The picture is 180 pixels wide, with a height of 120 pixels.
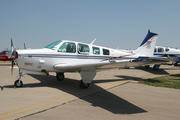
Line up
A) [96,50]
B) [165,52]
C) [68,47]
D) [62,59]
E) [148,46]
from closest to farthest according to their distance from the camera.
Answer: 1. [62,59]
2. [68,47]
3. [96,50]
4. [148,46]
5. [165,52]

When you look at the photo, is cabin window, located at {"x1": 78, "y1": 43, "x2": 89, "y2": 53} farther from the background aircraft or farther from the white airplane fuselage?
the background aircraft

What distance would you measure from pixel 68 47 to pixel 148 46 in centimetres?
696

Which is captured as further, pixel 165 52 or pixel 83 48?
pixel 165 52

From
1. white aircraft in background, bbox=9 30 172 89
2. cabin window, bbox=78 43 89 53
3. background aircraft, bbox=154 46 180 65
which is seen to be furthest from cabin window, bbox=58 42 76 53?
background aircraft, bbox=154 46 180 65

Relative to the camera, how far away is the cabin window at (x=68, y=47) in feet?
23.6

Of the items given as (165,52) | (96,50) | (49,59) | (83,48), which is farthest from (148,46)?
(165,52)

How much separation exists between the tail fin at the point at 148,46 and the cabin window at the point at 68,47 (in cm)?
587

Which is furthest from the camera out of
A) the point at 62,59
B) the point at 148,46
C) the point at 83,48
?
the point at 148,46

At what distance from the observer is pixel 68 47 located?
7.31 metres

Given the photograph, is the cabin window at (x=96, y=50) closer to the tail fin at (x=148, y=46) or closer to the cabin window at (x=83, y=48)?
the cabin window at (x=83, y=48)

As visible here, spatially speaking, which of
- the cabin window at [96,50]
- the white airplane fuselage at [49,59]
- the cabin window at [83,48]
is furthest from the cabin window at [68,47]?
the cabin window at [96,50]

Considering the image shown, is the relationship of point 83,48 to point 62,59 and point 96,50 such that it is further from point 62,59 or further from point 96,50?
point 62,59

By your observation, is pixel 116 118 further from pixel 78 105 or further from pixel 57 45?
pixel 57 45

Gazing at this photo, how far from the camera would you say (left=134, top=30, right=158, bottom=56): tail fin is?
11.0 m
